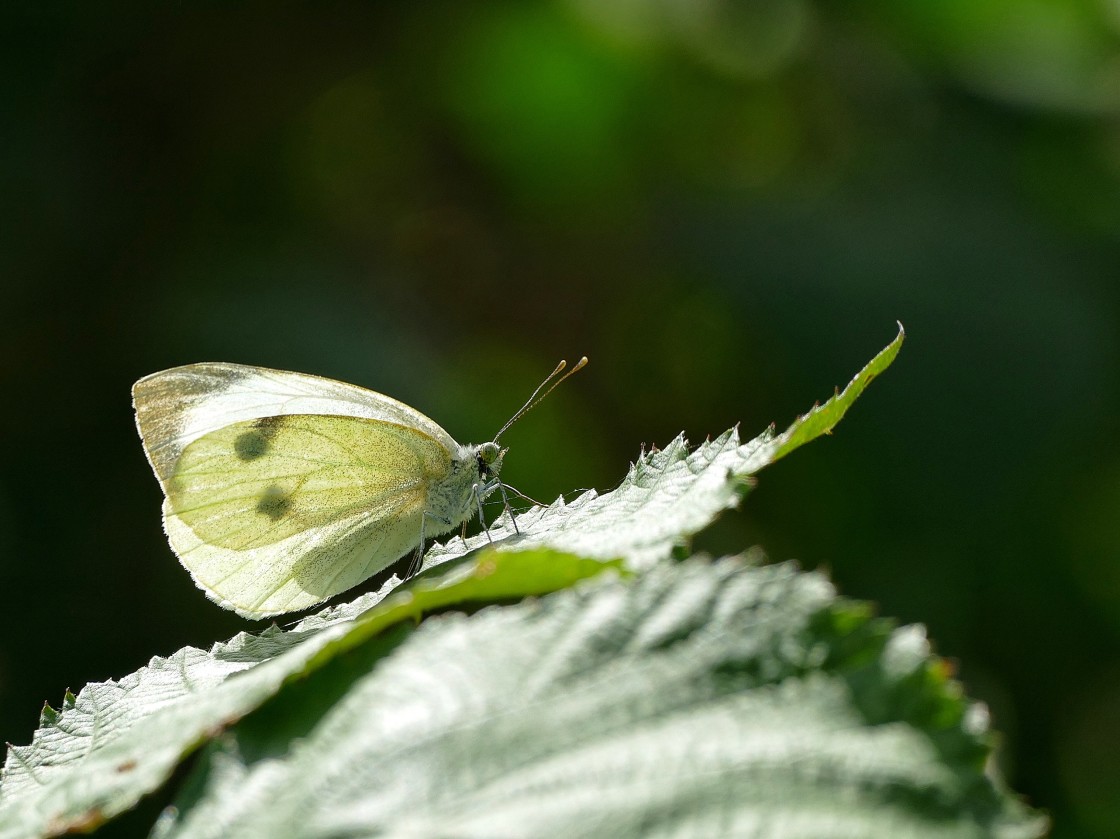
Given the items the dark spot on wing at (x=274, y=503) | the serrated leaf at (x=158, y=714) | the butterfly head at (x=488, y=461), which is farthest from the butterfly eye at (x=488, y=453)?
the serrated leaf at (x=158, y=714)

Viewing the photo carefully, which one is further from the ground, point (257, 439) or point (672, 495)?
point (257, 439)

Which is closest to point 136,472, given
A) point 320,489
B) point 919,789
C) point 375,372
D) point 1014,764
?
point 375,372

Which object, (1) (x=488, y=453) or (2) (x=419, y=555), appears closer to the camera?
(2) (x=419, y=555)

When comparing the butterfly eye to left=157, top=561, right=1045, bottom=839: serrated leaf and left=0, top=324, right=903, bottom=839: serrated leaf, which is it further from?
left=157, top=561, right=1045, bottom=839: serrated leaf

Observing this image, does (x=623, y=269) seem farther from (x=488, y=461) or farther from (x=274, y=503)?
(x=274, y=503)

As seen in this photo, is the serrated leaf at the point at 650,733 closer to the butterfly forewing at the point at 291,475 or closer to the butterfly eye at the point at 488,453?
the butterfly forewing at the point at 291,475

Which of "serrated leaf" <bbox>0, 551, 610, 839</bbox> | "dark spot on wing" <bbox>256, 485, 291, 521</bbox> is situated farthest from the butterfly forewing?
"serrated leaf" <bbox>0, 551, 610, 839</bbox>

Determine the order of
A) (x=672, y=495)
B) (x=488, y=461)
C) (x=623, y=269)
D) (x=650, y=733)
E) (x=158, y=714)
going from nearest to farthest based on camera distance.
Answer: (x=650, y=733) → (x=158, y=714) → (x=672, y=495) → (x=488, y=461) → (x=623, y=269)

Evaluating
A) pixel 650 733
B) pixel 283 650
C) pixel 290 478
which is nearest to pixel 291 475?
pixel 290 478
